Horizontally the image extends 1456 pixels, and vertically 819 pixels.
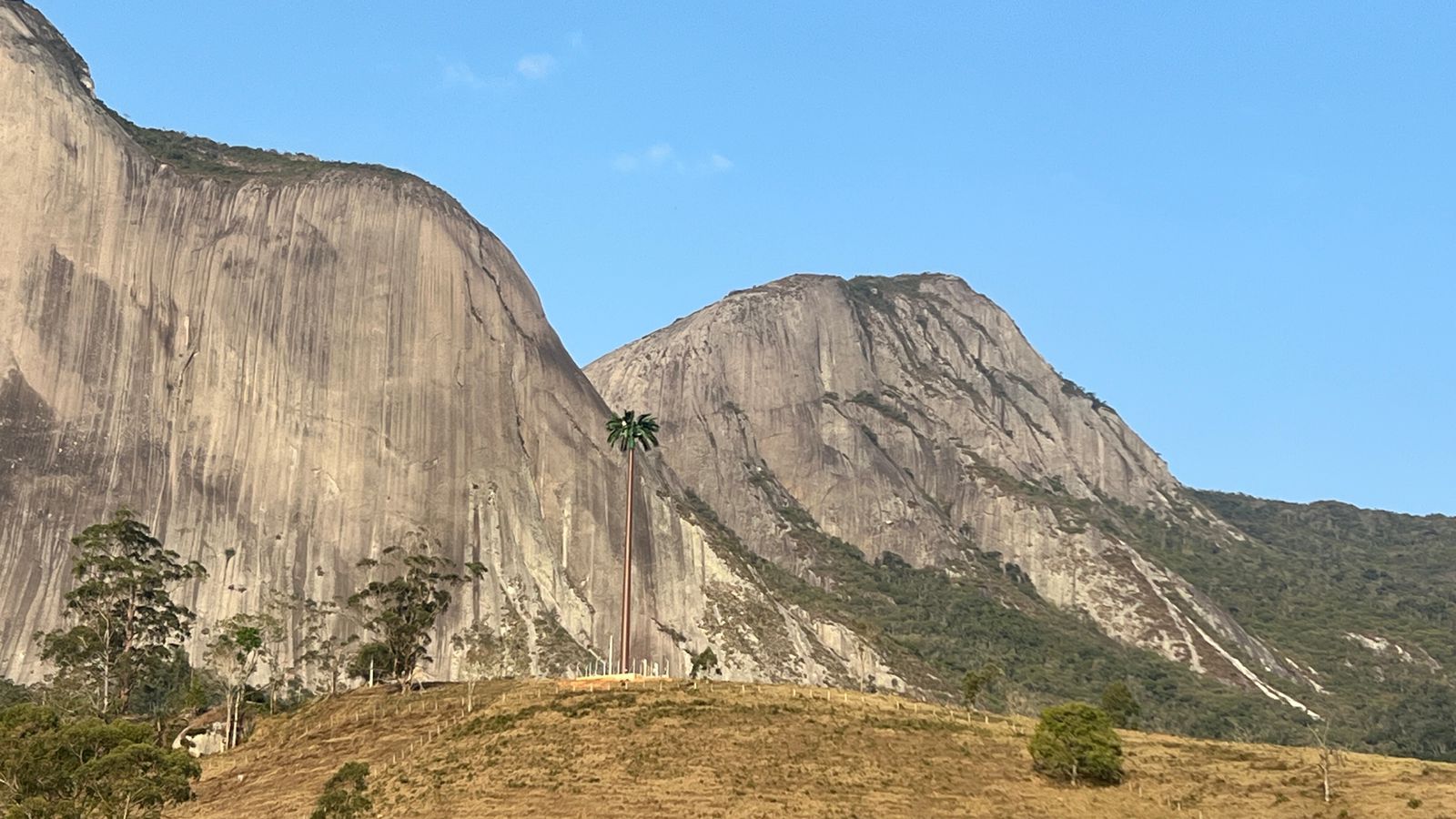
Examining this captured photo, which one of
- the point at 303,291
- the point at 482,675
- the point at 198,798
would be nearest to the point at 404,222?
the point at 303,291

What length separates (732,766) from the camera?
6731cm

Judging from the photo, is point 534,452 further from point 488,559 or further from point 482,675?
point 482,675

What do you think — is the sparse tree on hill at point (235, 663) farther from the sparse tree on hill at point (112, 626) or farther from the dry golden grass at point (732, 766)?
the sparse tree on hill at point (112, 626)

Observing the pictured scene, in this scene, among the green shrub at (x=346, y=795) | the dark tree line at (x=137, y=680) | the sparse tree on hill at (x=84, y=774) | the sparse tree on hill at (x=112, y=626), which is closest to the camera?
the sparse tree on hill at (x=84, y=774)

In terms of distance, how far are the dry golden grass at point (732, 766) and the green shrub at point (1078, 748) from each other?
1.14 m

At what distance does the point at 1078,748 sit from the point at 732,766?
17525mm

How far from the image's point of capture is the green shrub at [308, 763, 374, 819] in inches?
2482

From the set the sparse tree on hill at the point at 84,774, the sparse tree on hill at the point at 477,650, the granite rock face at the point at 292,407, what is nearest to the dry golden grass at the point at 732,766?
the sparse tree on hill at the point at 84,774

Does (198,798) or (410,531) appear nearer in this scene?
(198,798)

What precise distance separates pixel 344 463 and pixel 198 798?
3743 inches

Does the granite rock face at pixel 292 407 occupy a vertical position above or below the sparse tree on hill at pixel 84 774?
above

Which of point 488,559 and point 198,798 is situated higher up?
point 488,559

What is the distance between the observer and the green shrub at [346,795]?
6303cm

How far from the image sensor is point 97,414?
158750 mm
